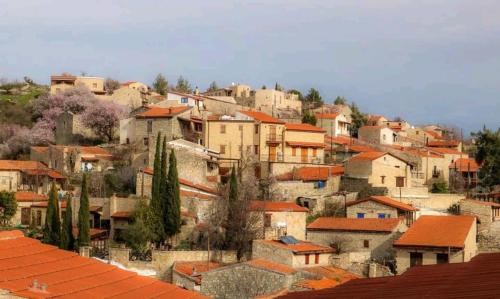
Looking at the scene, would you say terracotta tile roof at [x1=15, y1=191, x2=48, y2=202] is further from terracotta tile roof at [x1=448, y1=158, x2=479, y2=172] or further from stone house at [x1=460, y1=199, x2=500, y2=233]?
terracotta tile roof at [x1=448, y1=158, x2=479, y2=172]

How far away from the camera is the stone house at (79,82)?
258ft

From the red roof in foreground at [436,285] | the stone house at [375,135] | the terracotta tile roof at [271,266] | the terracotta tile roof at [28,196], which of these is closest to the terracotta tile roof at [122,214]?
the terracotta tile roof at [28,196]

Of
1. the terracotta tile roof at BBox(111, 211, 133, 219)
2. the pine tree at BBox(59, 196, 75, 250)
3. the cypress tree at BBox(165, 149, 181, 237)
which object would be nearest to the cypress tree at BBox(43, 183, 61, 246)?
the pine tree at BBox(59, 196, 75, 250)

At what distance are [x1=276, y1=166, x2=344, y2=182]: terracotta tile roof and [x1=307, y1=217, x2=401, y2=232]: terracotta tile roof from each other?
22.3ft

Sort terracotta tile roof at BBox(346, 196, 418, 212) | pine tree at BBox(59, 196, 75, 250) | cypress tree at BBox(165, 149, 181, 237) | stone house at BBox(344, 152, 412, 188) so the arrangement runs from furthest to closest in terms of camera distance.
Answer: stone house at BBox(344, 152, 412, 188) → terracotta tile roof at BBox(346, 196, 418, 212) → cypress tree at BBox(165, 149, 181, 237) → pine tree at BBox(59, 196, 75, 250)

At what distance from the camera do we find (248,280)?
113 feet

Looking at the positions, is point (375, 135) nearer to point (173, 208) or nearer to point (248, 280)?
point (173, 208)

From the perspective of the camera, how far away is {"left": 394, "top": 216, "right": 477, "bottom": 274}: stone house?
38781 millimetres

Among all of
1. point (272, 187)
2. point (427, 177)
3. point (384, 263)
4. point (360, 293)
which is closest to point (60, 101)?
point (272, 187)

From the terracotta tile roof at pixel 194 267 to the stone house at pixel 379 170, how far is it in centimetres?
1523

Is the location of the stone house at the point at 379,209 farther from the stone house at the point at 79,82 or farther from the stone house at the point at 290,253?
the stone house at the point at 79,82

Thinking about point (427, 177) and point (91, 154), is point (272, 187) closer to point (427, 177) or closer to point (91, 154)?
point (91, 154)

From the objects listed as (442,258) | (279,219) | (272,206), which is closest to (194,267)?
(279,219)

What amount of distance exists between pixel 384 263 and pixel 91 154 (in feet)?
77.3
